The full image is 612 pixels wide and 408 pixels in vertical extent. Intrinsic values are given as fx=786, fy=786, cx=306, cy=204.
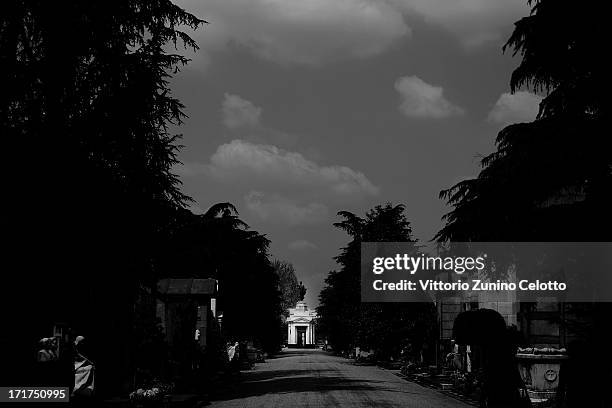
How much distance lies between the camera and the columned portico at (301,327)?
529 ft

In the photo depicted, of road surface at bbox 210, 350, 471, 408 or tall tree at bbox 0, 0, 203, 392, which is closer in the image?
tall tree at bbox 0, 0, 203, 392

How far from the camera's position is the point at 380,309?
45.0m

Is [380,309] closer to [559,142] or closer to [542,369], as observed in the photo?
[542,369]

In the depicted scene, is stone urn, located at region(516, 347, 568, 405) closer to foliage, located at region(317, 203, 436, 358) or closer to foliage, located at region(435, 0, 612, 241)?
foliage, located at region(435, 0, 612, 241)

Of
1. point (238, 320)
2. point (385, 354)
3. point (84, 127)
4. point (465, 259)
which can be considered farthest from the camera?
point (238, 320)

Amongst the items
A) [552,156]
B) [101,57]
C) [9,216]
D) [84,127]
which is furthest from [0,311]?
[552,156]

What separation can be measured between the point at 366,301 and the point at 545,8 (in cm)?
3459

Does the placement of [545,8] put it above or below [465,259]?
above

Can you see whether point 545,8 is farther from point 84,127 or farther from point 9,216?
point 9,216

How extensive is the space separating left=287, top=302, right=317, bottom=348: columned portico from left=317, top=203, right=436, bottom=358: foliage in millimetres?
97792

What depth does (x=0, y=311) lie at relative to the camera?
1349 cm

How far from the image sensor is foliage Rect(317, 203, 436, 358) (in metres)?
42.6

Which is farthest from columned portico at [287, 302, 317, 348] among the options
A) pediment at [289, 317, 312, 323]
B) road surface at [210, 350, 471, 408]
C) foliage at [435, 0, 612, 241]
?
foliage at [435, 0, 612, 241]

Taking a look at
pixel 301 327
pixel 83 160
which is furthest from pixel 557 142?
pixel 301 327
